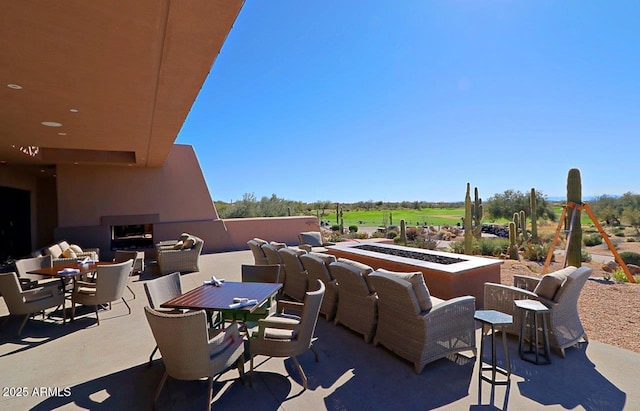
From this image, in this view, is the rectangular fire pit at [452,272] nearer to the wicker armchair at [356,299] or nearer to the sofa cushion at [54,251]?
the wicker armchair at [356,299]

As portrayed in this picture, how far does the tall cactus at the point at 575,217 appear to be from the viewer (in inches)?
291

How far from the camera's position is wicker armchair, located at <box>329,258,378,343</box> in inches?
139

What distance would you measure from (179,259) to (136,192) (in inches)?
199

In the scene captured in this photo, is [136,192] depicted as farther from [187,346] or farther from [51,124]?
[187,346]

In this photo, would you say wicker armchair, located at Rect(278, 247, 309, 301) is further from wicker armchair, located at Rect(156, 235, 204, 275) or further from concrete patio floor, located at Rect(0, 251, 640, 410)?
wicker armchair, located at Rect(156, 235, 204, 275)

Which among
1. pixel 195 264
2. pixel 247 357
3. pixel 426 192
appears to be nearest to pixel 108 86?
pixel 247 357

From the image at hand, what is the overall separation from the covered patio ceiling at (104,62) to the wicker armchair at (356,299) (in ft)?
9.35

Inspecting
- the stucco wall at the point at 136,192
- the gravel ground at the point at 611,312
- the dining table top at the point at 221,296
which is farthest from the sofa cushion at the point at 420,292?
the stucco wall at the point at 136,192

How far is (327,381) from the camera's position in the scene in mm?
2764

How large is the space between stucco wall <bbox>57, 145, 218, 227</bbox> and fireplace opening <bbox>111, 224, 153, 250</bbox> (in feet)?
2.98

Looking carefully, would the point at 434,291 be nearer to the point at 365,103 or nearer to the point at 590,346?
the point at 590,346

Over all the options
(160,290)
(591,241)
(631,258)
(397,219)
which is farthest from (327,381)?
(397,219)

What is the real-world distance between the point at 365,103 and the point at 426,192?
181 ft

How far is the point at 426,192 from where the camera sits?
64188 mm
